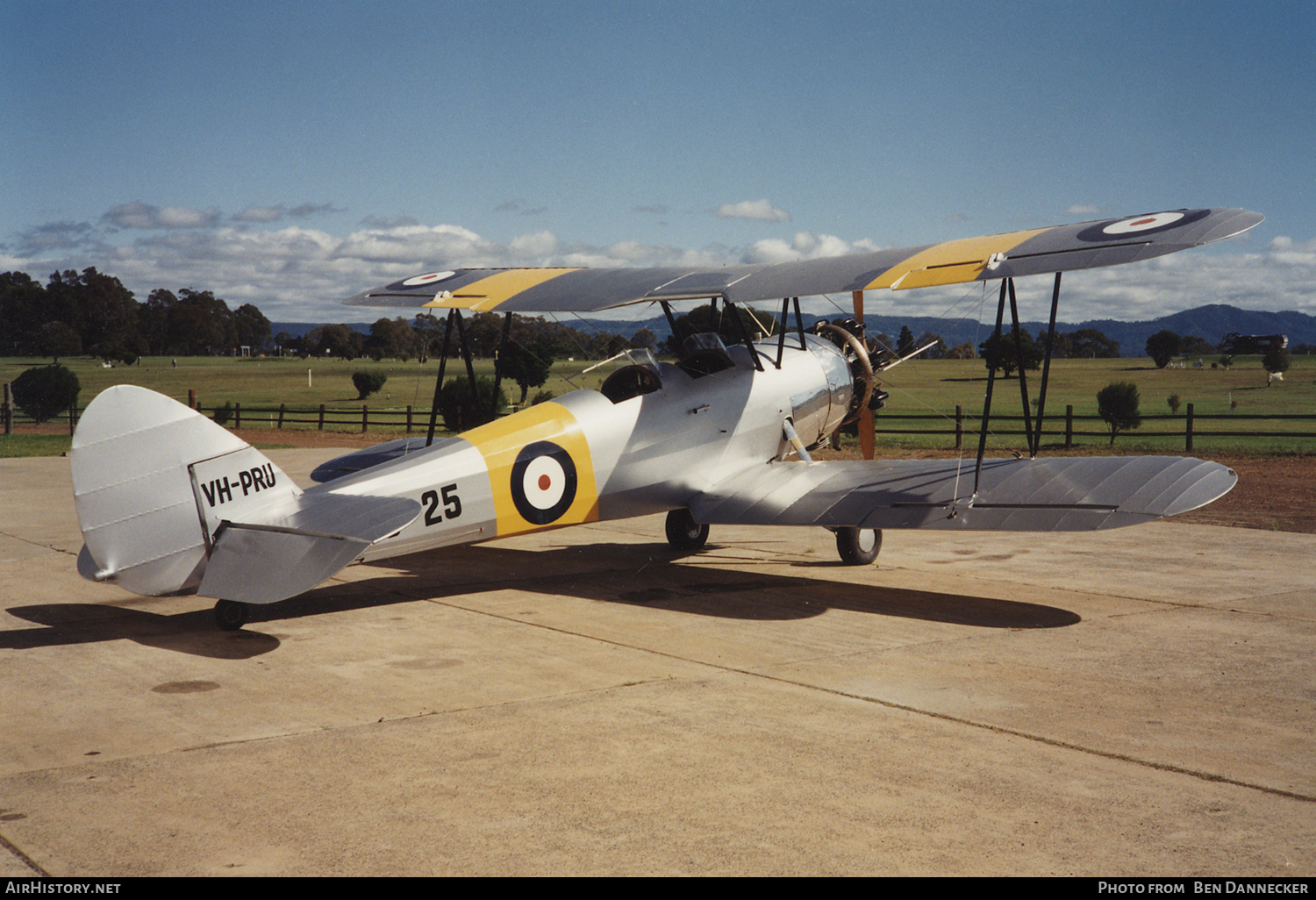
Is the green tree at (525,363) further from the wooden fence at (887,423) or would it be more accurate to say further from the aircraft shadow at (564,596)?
the wooden fence at (887,423)

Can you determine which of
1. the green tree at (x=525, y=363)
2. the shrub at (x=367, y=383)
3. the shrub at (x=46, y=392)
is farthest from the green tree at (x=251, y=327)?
the green tree at (x=525, y=363)

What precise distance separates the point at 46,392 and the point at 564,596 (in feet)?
146

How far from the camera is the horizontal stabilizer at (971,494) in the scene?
8.76 m

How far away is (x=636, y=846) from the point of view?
4.41 metres

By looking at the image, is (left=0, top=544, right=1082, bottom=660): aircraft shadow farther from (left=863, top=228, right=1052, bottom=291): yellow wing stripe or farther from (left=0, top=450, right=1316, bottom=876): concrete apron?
(left=863, top=228, right=1052, bottom=291): yellow wing stripe

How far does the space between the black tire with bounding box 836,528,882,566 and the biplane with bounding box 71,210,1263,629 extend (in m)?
0.03

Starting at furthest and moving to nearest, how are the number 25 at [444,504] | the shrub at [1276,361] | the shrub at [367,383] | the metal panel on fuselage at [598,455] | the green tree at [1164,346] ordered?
the green tree at [1164,346] → the shrub at [1276,361] → the shrub at [367,383] → the metal panel on fuselage at [598,455] → the number 25 at [444,504]

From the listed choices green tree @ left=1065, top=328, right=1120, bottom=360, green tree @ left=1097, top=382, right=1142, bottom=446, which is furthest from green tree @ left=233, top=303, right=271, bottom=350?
green tree @ left=1097, top=382, right=1142, bottom=446

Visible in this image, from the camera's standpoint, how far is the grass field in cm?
3381

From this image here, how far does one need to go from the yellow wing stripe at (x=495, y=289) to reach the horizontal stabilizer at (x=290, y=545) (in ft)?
13.1

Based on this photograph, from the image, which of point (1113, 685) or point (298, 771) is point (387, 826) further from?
point (1113, 685)

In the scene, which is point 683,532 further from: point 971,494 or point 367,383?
point 367,383

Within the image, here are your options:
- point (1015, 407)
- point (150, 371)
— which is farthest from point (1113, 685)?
point (150, 371)

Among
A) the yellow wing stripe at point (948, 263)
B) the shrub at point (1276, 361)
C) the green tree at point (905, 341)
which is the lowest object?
the shrub at point (1276, 361)
